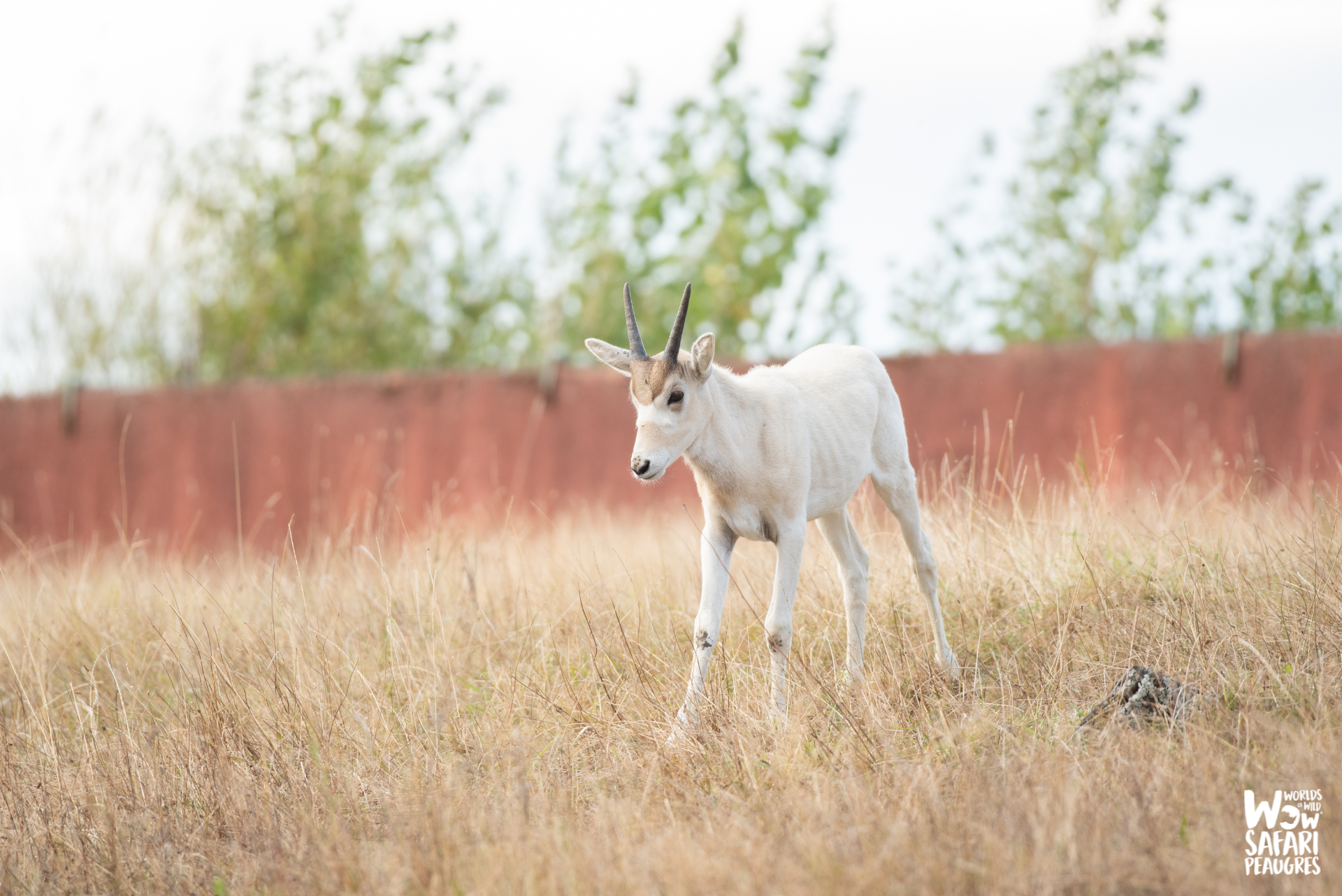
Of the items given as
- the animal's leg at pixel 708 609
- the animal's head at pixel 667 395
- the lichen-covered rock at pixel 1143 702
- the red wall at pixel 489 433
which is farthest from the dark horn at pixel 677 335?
the red wall at pixel 489 433

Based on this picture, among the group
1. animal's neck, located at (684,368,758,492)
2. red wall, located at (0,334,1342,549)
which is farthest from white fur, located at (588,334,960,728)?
red wall, located at (0,334,1342,549)

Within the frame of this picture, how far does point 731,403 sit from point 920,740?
146 cm

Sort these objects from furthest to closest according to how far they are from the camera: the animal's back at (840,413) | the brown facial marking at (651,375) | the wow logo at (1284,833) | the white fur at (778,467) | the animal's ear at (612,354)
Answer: the animal's back at (840,413) → the animal's ear at (612,354) → the white fur at (778,467) → the brown facial marking at (651,375) → the wow logo at (1284,833)

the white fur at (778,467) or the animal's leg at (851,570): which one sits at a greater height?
the white fur at (778,467)

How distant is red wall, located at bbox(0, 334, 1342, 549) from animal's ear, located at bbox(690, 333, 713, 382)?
4.70 m

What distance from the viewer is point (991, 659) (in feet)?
15.8

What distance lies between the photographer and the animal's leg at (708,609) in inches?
164

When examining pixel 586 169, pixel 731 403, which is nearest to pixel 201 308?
pixel 586 169

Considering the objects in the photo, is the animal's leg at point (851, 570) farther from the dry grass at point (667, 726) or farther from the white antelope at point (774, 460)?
the dry grass at point (667, 726)

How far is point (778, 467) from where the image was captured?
432 cm

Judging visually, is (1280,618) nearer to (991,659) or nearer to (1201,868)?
(991,659)

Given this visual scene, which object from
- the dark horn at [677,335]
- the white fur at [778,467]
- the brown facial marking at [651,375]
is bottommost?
the white fur at [778,467]

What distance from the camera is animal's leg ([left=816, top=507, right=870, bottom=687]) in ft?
15.7

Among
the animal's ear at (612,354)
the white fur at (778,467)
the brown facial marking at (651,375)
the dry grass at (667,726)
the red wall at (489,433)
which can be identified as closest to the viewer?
the dry grass at (667,726)
